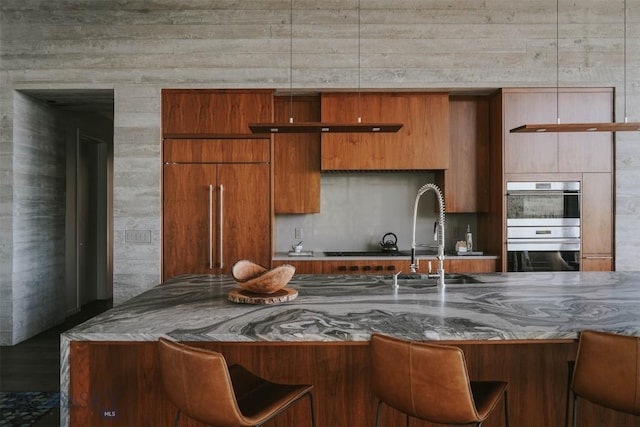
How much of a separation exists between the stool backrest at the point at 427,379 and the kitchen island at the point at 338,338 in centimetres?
6

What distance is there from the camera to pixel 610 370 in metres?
1.79

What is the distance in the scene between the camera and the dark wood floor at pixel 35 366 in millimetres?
3609

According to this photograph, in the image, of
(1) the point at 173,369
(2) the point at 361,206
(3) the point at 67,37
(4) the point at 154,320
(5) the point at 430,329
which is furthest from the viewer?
(2) the point at 361,206

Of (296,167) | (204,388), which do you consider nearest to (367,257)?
(296,167)

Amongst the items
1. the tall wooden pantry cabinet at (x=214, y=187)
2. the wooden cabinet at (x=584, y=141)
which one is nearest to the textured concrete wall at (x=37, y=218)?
the tall wooden pantry cabinet at (x=214, y=187)

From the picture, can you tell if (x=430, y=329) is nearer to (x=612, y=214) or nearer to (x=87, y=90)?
(x=612, y=214)

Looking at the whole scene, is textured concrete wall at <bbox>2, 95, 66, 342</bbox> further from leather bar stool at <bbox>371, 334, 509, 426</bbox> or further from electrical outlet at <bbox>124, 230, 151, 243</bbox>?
leather bar stool at <bbox>371, 334, 509, 426</bbox>

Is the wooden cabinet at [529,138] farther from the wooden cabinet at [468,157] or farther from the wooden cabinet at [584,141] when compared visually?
the wooden cabinet at [468,157]

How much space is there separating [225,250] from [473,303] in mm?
2826

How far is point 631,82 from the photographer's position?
467 cm

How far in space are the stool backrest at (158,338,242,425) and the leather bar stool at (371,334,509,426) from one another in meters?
0.54

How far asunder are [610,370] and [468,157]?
3.42 metres

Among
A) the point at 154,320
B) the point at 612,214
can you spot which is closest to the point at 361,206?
the point at 612,214

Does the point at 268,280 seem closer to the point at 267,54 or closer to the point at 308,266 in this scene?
the point at 308,266
